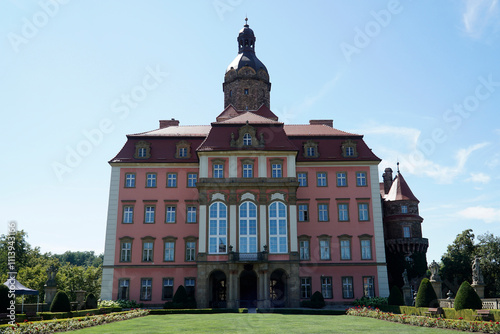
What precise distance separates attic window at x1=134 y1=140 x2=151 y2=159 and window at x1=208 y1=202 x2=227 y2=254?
9423mm

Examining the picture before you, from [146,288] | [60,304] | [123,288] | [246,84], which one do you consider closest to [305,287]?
[146,288]

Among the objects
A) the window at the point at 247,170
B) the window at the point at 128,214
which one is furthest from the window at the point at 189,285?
the window at the point at 247,170

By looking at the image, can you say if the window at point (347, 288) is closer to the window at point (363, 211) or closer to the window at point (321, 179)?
the window at point (363, 211)

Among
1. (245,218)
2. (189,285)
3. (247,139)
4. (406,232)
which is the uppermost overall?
(247,139)

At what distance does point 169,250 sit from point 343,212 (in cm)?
1669

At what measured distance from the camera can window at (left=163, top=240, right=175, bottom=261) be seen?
41969mm

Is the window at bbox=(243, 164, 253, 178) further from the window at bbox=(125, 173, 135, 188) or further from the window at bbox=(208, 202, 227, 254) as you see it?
the window at bbox=(125, 173, 135, 188)

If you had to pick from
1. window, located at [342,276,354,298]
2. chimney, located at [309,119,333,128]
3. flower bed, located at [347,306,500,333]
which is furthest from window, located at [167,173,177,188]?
flower bed, located at [347,306,500,333]

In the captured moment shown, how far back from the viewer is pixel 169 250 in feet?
138

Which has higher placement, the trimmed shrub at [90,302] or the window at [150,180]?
the window at [150,180]

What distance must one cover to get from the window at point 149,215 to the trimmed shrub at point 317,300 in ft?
53.0

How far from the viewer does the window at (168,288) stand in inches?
1612

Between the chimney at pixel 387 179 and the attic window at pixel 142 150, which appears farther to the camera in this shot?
the chimney at pixel 387 179

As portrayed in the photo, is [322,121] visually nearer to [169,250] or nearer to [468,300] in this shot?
[169,250]
